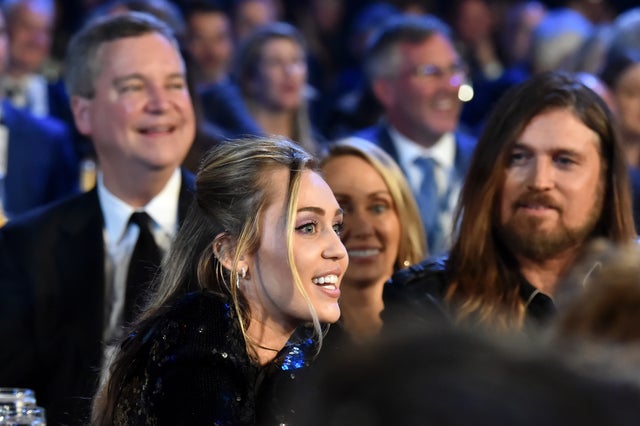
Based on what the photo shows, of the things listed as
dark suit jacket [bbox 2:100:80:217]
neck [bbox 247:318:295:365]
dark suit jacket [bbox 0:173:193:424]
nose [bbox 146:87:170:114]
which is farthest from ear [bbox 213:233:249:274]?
dark suit jacket [bbox 2:100:80:217]

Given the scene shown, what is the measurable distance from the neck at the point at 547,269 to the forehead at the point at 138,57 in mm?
1354

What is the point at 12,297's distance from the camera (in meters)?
3.46

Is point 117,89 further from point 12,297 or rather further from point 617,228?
point 617,228

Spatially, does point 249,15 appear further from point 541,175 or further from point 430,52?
point 541,175

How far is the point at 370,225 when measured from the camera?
384 centimetres

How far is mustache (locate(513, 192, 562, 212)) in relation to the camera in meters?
3.24

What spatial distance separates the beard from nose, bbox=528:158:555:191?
0.11 feet

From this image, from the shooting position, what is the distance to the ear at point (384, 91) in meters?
5.69

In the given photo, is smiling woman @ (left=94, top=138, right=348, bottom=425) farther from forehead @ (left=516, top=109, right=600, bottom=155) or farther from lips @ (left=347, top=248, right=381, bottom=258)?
lips @ (left=347, top=248, right=381, bottom=258)

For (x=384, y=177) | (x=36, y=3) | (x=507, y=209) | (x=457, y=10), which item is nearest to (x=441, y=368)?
(x=507, y=209)

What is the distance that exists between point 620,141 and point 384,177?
33.5 inches

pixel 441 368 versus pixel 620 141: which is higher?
pixel 620 141

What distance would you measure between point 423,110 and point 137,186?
210 centimetres

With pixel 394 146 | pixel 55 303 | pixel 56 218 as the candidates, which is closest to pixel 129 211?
pixel 56 218
